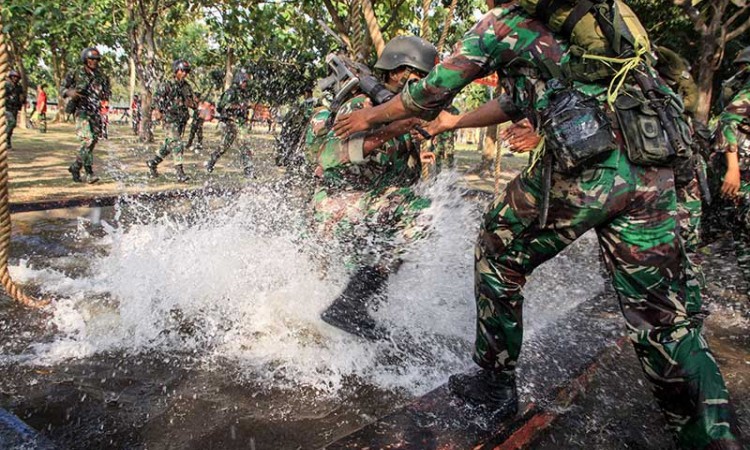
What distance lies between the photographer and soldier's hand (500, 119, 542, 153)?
2377 mm

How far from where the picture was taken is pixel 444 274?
4.18 metres

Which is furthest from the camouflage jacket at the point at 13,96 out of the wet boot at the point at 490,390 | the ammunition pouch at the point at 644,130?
the ammunition pouch at the point at 644,130

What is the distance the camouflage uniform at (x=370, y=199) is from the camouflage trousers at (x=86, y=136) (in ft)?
20.7

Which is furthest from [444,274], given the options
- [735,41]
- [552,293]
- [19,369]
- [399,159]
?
[735,41]

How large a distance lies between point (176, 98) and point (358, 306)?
28.4ft

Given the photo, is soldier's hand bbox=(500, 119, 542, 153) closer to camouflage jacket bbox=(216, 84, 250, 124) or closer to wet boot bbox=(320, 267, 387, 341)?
wet boot bbox=(320, 267, 387, 341)

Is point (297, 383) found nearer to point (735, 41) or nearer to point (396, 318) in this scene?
point (396, 318)

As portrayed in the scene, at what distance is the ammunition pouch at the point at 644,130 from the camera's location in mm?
1776

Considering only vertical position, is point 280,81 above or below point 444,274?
above

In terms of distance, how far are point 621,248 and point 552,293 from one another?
2.44 meters

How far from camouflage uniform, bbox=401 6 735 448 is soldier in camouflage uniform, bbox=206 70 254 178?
923 centimetres

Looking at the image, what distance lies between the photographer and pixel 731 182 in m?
3.63

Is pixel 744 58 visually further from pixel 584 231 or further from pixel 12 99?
pixel 12 99

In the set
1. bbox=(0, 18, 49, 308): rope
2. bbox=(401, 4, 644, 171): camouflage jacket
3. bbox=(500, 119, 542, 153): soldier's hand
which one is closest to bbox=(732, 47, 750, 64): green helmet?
bbox=(500, 119, 542, 153): soldier's hand
